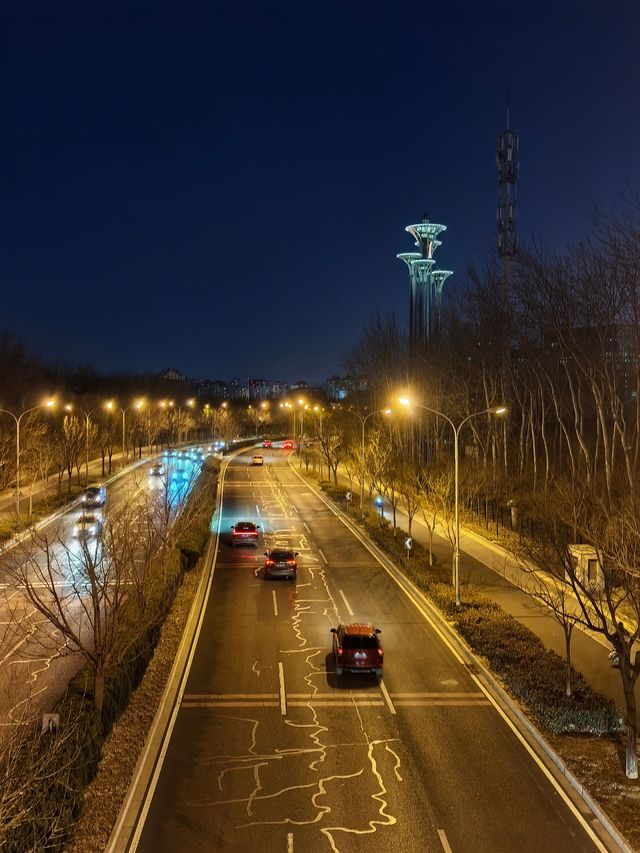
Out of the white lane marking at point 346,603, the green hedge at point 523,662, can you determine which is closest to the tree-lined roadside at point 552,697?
the green hedge at point 523,662

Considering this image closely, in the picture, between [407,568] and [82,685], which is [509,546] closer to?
[407,568]

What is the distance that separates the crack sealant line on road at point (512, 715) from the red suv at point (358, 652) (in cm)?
Answer: 255

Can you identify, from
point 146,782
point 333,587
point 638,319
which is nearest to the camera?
point 146,782

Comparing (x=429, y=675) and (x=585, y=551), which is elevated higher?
(x=585, y=551)

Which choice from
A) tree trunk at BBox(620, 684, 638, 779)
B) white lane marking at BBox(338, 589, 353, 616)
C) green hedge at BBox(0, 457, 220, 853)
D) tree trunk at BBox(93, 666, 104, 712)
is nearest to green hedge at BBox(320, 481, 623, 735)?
tree trunk at BBox(620, 684, 638, 779)

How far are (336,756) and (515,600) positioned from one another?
13.7m

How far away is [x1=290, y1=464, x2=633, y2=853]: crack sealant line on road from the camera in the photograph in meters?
11.6

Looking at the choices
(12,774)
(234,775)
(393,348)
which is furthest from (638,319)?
(393,348)

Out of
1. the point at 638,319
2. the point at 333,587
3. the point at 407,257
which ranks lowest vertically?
the point at 333,587

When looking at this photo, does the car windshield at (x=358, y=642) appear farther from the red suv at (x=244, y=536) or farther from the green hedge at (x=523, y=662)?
the red suv at (x=244, y=536)

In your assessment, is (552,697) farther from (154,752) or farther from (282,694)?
(154,752)

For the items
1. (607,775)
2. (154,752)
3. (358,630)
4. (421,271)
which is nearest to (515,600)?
(358,630)

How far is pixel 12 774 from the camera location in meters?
9.55

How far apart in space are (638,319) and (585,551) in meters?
13.2
